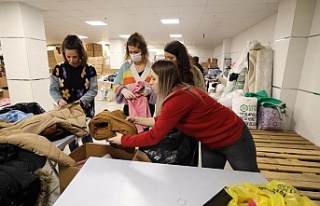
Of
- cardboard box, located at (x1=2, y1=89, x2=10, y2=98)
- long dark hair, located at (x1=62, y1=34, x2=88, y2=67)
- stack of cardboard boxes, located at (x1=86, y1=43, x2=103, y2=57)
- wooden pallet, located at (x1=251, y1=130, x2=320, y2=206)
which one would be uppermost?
stack of cardboard boxes, located at (x1=86, y1=43, x2=103, y2=57)

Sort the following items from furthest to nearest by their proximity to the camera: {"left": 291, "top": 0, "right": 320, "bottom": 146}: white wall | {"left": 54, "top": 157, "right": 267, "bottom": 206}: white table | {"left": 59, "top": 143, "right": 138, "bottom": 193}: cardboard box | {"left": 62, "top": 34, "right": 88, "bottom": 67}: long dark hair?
{"left": 291, "top": 0, "right": 320, "bottom": 146}: white wall, {"left": 62, "top": 34, "right": 88, "bottom": 67}: long dark hair, {"left": 59, "top": 143, "right": 138, "bottom": 193}: cardboard box, {"left": 54, "top": 157, "right": 267, "bottom": 206}: white table

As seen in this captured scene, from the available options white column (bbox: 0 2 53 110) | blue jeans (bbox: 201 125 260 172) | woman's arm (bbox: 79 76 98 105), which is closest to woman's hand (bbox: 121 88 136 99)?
woman's arm (bbox: 79 76 98 105)

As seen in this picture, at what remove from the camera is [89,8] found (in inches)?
160

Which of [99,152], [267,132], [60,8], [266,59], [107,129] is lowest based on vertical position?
[267,132]

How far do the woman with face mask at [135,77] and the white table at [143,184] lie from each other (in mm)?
713

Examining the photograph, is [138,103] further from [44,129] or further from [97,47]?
[97,47]

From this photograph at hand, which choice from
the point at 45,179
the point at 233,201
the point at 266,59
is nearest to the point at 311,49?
the point at 266,59

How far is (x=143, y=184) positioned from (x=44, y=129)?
0.80 metres

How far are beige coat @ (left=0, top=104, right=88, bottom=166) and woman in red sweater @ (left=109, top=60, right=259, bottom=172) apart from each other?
0.33 metres

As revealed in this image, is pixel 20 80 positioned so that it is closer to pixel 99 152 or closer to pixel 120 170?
pixel 99 152

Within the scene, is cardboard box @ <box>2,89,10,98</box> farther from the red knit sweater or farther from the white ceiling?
the red knit sweater

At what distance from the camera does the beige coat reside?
109cm

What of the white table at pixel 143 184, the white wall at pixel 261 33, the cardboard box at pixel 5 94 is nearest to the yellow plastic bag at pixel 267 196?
the white table at pixel 143 184

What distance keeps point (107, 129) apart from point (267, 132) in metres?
2.76
